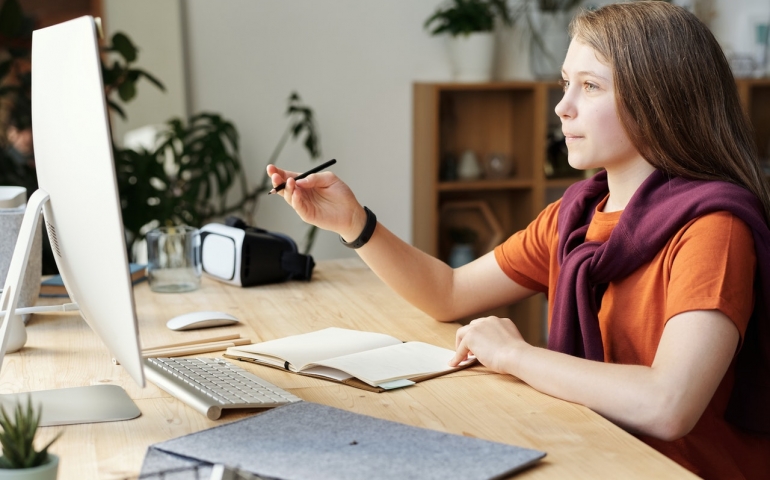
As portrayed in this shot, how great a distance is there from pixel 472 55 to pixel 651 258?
2.19 meters

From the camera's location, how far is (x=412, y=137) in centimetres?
344

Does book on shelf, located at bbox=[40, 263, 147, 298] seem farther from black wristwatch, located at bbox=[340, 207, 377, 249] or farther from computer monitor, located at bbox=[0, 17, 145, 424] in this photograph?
computer monitor, located at bbox=[0, 17, 145, 424]

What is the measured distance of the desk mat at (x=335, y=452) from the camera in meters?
0.87

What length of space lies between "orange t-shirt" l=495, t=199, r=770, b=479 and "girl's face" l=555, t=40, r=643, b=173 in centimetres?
10

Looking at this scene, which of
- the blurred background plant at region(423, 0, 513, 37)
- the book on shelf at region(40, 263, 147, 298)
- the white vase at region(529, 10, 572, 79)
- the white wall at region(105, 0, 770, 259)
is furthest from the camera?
the white vase at region(529, 10, 572, 79)

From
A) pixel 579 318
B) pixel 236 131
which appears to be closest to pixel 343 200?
pixel 579 318

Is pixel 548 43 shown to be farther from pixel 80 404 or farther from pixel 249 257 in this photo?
pixel 80 404

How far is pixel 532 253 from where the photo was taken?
1548 mm

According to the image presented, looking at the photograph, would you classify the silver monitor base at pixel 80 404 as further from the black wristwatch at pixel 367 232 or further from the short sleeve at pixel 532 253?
the short sleeve at pixel 532 253

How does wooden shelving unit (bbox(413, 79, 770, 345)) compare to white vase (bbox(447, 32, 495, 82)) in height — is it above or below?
below

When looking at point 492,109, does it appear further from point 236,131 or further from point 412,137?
point 236,131

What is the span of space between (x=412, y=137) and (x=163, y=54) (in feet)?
3.30

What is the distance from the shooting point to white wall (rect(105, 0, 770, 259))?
3119 mm

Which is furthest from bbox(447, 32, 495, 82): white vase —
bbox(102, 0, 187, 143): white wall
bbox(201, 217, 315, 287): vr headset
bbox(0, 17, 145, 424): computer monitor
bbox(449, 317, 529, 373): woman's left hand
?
bbox(0, 17, 145, 424): computer monitor
